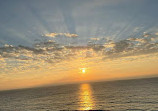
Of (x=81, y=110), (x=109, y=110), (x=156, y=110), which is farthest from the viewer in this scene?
(x=81, y=110)

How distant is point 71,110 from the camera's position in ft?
196

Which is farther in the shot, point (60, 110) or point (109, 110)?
point (60, 110)

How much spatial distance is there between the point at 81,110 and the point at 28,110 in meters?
27.8

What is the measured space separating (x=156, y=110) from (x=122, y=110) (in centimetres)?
1111

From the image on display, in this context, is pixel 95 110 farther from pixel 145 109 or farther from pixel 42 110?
pixel 42 110

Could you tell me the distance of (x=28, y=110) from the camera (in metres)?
68.2

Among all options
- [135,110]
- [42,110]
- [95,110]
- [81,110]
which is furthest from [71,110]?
[135,110]

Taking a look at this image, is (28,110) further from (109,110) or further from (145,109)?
(145,109)

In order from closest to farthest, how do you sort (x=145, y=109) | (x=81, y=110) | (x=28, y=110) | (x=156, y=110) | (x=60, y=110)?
(x=156, y=110) → (x=145, y=109) → (x=81, y=110) → (x=60, y=110) → (x=28, y=110)

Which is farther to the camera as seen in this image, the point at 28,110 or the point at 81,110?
the point at 28,110

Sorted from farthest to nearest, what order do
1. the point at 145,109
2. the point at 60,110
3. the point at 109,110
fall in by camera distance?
the point at 60,110 → the point at 109,110 → the point at 145,109

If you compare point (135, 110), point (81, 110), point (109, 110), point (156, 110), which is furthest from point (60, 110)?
point (156, 110)

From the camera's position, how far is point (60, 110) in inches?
2445

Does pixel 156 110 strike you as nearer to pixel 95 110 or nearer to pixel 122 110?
pixel 122 110
